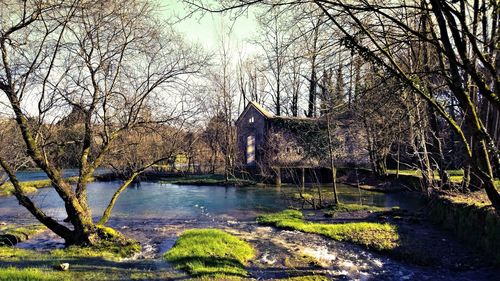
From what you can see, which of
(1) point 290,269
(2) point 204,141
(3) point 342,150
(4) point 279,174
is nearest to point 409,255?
(1) point 290,269

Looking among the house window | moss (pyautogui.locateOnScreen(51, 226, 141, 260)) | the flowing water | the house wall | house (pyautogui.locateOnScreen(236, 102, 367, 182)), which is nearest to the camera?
→ the flowing water

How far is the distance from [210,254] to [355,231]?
20.1 feet

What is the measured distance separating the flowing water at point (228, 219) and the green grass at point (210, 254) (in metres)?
0.48

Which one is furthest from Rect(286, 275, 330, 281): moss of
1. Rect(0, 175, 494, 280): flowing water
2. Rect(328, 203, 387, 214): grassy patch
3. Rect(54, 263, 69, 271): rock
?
Rect(328, 203, 387, 214): grassy patch

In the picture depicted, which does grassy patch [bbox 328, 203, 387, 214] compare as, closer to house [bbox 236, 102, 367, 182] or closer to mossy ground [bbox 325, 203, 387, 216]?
mossy ground [bbox 325, 203, 387, 216]

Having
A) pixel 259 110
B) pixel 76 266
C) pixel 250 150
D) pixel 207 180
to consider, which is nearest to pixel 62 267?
pixel 76 266

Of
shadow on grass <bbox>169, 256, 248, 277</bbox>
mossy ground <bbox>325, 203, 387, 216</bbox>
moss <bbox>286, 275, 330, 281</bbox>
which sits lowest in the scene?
moss <bbox>286, 275, 330, 281</bbox>

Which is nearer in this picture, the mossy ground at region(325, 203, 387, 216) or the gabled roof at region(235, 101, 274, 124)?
the mossy ground at region(325, 203, 387, 216)

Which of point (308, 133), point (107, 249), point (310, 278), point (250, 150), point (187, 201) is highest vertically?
point (308, 133)

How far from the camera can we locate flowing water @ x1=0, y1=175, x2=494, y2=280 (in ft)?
34.1

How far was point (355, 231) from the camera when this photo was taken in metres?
14.7

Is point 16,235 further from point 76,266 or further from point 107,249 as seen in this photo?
point 76,266

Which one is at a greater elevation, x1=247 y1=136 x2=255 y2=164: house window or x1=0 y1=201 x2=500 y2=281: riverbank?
x1=247 y1=136 x2=255 y2=164: house window

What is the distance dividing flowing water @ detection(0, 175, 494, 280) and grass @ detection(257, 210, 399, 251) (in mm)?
539
